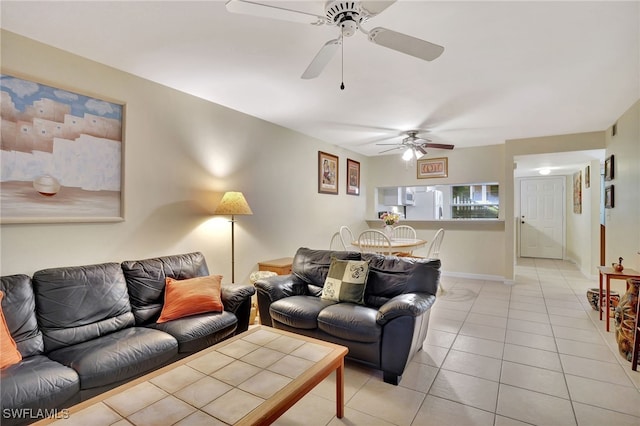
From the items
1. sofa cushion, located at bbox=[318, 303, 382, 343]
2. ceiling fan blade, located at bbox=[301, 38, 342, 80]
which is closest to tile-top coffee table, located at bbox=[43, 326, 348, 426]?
sofa cushion, located at bbox=[318, 303, 382, 343]

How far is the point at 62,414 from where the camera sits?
4.12 feet

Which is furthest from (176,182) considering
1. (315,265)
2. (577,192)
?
(577,192)

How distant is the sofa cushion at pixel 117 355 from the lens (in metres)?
1.73

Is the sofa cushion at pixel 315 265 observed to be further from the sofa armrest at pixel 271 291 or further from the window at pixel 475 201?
the window at pixel 475 201

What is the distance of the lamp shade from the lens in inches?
125

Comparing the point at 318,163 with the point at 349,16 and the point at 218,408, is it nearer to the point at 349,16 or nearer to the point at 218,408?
the point at 349,16

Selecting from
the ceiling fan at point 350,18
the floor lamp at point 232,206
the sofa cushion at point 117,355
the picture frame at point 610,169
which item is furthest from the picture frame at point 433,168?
the sofa cushion at point 117,355

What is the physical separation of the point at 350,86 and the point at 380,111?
840 mm

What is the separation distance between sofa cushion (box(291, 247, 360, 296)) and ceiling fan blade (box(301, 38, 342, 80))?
1.69 m

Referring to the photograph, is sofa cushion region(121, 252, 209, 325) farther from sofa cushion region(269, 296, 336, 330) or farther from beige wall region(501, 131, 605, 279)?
beige wall region(501, 131, 605, 279)

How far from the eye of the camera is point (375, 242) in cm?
442

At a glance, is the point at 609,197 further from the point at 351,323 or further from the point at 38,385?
the point at 38,385

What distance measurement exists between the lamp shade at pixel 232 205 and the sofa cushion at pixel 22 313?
1.55 metres

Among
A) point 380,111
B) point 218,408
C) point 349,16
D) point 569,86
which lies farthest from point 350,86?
point 218,408
